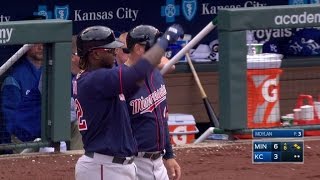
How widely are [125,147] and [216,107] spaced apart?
5.70 m

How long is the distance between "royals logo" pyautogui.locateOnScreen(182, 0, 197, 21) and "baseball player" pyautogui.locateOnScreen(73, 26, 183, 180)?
608 cm

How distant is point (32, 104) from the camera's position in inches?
358

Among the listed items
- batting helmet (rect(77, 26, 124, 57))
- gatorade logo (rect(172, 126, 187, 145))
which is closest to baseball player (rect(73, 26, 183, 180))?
batting helmet (rect(77, 26, 124, 57))

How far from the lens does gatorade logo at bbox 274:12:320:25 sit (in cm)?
971

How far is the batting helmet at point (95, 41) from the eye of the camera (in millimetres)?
5469

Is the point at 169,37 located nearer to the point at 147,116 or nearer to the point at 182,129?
the point at 147,116

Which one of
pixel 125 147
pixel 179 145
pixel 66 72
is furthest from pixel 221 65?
pixel 125 147

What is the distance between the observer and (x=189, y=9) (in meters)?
11.7

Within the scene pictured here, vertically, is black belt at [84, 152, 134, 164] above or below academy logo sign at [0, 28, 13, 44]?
below

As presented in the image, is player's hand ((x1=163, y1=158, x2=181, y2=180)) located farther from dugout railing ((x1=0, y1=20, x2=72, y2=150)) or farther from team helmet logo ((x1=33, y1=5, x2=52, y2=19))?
team helmet logo ((x1=33, y1=5, x2=52, y2=19))

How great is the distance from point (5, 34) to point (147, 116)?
2927 millimetres

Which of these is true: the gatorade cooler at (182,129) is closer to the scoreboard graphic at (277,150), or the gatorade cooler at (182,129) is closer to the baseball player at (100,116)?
the scoreboard graphic at (277,150)

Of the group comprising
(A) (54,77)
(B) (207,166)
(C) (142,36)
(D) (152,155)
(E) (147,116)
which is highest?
(C) (142,36)

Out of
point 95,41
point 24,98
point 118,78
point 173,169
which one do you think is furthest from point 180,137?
point 118,78
